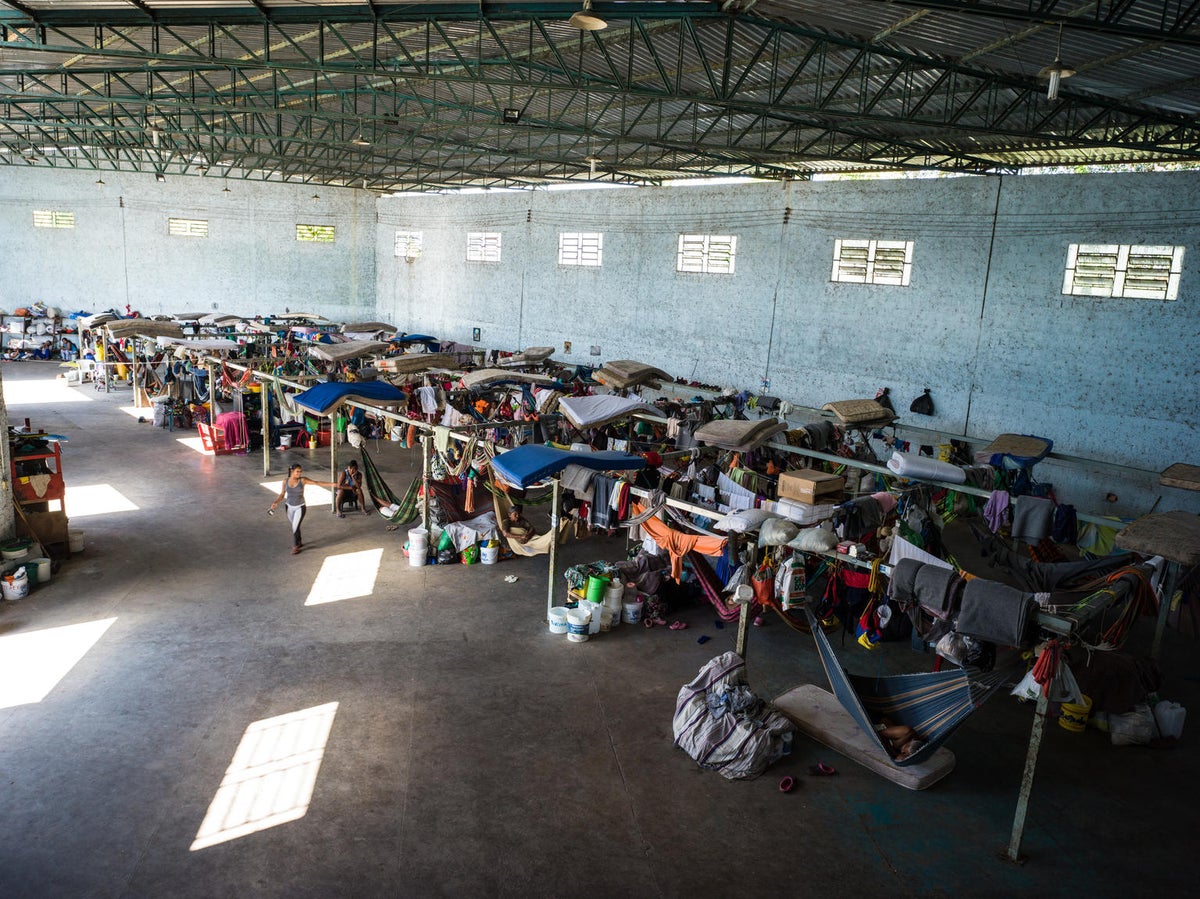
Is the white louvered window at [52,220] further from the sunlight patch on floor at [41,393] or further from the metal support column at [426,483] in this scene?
the metal support column at [426,483]

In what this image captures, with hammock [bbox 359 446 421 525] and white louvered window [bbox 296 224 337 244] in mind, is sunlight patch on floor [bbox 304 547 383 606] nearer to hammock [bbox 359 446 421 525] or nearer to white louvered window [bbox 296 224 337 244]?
hammock [bbox 359 446 421 525]

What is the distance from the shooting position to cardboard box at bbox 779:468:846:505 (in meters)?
8.63

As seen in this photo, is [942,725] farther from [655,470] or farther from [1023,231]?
[1023,231]

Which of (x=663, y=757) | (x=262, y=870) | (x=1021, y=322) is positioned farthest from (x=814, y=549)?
(x=1021, y=322)

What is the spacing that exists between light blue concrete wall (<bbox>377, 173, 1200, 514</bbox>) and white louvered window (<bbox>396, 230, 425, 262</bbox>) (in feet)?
19.9

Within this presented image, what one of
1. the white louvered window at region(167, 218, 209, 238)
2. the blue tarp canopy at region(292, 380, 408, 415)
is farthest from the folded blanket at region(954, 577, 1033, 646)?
the white louvered window at region(167, 218, 209, 238)

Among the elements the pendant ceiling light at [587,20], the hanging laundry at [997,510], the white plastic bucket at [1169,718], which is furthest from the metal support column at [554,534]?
the white plastic bucket at [1169,718]

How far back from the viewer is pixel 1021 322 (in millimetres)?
16750

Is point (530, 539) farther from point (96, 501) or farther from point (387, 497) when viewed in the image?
point (96, 501)

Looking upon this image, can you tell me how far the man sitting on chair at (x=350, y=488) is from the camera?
→ 46.2 ft

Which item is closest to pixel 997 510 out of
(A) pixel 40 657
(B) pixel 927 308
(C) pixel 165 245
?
(B) pixel 927 308

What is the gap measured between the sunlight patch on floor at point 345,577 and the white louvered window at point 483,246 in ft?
60.5

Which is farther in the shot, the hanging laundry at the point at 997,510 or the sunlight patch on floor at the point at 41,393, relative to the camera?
the sunlight patch on floor at the point at 41,393

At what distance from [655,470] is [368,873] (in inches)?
226
